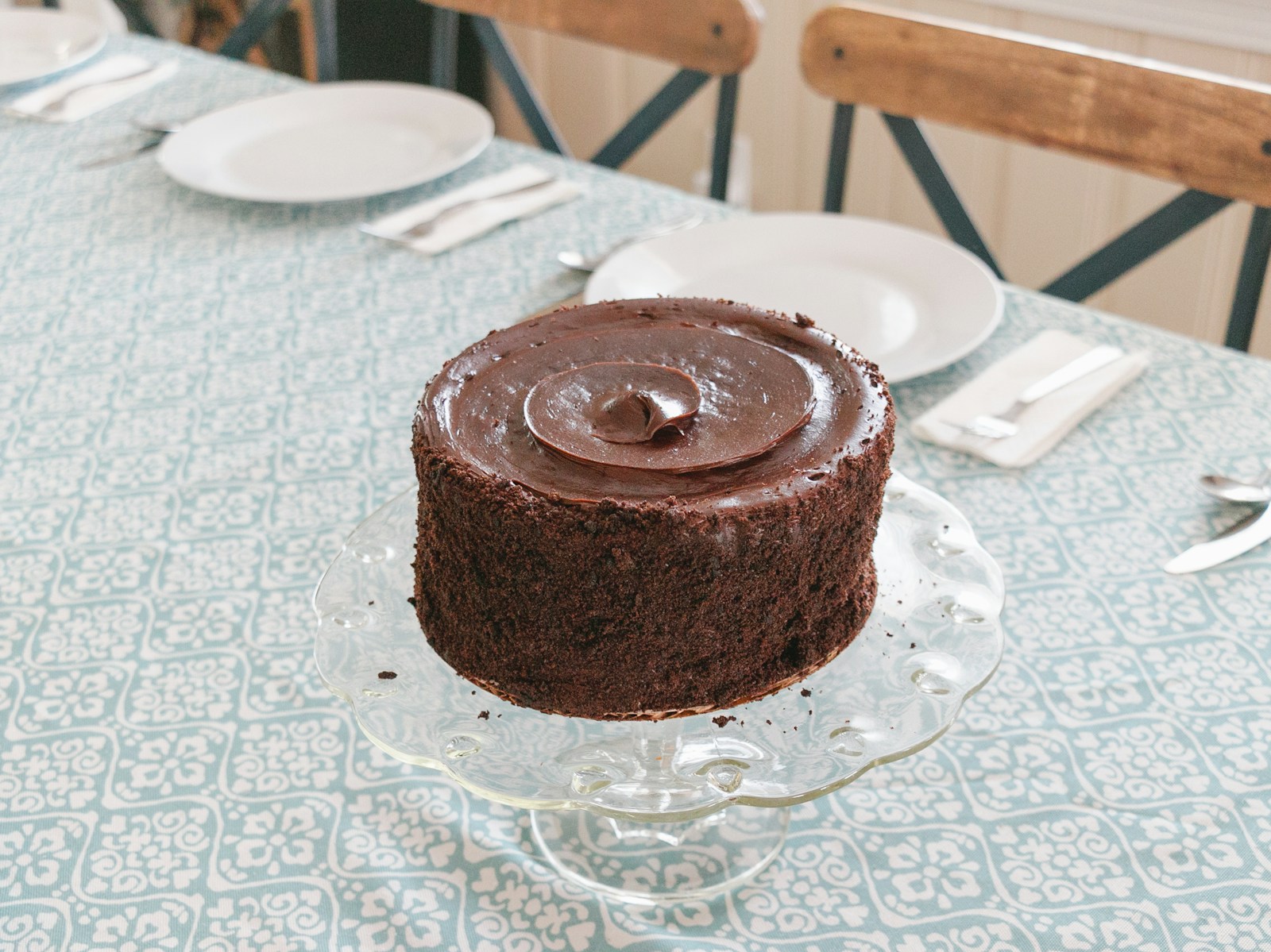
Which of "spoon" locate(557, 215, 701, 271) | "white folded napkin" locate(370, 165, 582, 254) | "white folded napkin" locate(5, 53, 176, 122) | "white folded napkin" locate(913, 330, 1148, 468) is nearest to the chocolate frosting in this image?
"white folded napkin" locate(913, 330, 1148, 468)

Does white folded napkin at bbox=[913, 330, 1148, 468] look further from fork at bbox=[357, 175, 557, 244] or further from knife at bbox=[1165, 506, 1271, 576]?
fork at bbox=[357, 175, 557, 244]

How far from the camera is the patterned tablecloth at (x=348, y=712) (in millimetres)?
726

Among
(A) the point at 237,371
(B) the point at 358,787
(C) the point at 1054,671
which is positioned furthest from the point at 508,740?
(A) the point at 237,371

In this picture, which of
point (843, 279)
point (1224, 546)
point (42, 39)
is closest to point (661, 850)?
point (1224, 546)

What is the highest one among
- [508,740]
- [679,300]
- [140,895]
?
[679,300]

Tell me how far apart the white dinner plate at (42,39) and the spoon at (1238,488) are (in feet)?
6.00

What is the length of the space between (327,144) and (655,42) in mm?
523

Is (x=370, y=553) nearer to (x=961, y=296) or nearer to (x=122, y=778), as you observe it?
(x=122, y=778)

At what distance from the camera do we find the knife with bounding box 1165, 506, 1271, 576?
0.95 m

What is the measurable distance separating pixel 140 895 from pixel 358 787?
15 cm

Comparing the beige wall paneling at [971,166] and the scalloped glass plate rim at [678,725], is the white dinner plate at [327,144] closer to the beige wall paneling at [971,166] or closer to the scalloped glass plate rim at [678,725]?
the scalloped glass plate rim at [678,725]

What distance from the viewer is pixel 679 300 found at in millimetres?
877

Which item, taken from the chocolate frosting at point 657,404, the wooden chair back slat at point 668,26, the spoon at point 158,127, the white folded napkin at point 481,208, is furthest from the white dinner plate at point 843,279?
the spoon at point 158,127

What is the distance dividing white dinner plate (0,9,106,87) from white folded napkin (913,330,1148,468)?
160cm
